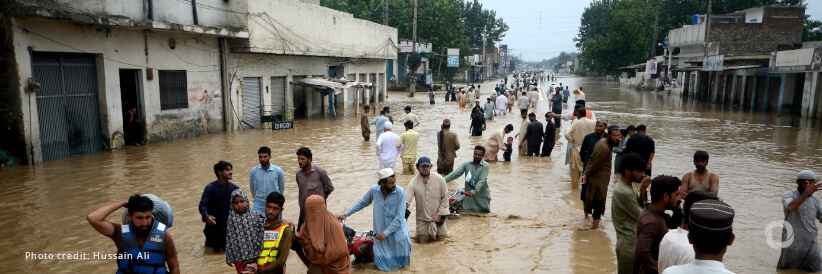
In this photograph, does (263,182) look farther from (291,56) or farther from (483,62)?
(483,62)

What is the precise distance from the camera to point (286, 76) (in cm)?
2280

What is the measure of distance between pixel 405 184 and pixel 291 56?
45.1ft

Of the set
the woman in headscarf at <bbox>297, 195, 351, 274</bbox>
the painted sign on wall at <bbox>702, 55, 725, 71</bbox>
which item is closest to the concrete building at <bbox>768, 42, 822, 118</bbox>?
the painted sign on wall at <bbox>702, 55, 725, 71</bbox>

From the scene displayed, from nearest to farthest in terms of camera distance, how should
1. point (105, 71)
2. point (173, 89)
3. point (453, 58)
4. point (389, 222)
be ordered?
point (389, 222)
point (105, 71)
point (173, 89)
point (453, 58)

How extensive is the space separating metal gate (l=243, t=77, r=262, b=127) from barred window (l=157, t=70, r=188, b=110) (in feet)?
10.5

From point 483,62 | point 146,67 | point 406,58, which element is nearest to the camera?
point 146,67

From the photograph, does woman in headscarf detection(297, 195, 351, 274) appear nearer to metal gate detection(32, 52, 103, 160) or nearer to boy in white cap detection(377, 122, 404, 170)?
boy in white cap detection(377, 122, 404, 170)

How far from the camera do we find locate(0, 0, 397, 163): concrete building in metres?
11.6

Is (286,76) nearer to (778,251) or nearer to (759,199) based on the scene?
(759,199)

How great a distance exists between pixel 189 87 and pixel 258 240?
14.2 meters

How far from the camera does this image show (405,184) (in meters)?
10.6

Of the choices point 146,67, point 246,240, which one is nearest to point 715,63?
point 146,67

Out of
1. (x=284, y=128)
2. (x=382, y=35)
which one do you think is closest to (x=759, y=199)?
(x=284, y=128)

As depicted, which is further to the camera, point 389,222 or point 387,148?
point 387,148
